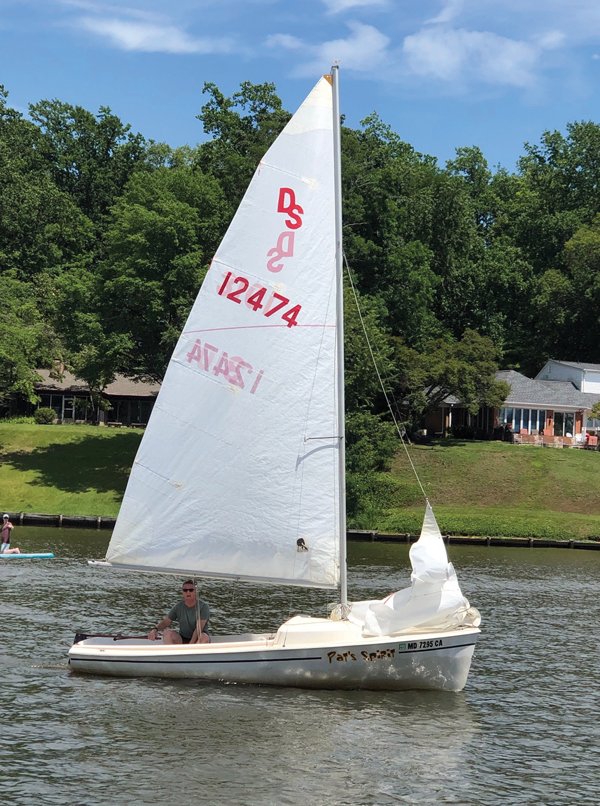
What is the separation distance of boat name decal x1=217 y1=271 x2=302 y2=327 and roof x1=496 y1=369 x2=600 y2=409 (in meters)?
69.0

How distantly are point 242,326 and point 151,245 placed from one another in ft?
176

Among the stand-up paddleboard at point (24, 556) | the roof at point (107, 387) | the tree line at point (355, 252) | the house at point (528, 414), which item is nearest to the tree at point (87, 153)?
the tree line at point (355, 252)

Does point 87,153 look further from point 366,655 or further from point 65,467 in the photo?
point 366,655

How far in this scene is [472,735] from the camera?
18.0 meters

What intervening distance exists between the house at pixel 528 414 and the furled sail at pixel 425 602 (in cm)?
6622

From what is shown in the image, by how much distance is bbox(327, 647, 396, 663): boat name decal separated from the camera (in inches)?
765

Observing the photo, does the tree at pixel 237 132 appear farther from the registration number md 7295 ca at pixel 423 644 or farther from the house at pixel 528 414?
the registration number md 7295 ca at pixel 423 644

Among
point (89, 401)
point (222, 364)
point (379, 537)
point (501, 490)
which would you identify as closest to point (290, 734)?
point (222, 364)

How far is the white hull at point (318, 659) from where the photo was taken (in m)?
19.4

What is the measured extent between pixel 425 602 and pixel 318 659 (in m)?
2.31

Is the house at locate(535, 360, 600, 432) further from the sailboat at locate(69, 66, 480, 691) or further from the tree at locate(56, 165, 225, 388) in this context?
the sailboat at locate(69, 66, 480, 691)

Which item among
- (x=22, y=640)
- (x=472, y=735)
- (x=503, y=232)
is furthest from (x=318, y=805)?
(x=503, y=232)

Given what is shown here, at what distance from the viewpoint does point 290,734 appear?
57.1ft

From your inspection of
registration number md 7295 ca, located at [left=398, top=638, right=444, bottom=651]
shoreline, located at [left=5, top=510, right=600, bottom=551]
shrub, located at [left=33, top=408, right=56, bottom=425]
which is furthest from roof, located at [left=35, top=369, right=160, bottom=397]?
registration number md 7295 ca, located at [left=398, top=638, right=444, bottom=651]
